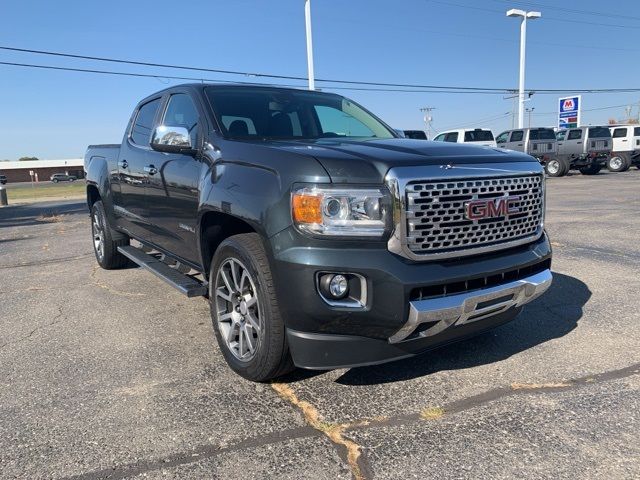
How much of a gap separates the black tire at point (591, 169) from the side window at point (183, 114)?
23707 mm

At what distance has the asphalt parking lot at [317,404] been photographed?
2418 mm

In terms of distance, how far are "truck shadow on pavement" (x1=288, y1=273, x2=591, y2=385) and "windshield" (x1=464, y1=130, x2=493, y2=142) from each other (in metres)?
19.2

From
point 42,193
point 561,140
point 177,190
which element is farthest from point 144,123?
point 42,193

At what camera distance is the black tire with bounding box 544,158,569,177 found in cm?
2350

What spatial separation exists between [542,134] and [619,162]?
197 inches

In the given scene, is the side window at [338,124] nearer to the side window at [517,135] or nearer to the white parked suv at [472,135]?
the white parked suv at [472,135]

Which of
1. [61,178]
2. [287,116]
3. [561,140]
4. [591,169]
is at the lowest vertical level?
[61,178]

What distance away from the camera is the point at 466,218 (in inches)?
114

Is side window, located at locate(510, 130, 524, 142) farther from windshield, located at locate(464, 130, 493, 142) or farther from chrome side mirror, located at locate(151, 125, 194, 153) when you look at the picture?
chrome side mirror, located at locate(151, 125, 194, 153)

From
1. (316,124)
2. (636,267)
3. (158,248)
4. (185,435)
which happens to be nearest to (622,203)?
(636,267)

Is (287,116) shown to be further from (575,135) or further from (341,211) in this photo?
(575,135)

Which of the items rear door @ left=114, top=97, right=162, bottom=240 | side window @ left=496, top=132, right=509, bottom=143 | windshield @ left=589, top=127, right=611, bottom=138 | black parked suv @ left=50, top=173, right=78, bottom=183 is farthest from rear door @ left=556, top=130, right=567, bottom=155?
black parked suv @ left=50, top=173, right=78, bottom=183

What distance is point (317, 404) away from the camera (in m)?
2.97

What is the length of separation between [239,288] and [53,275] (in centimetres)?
424
